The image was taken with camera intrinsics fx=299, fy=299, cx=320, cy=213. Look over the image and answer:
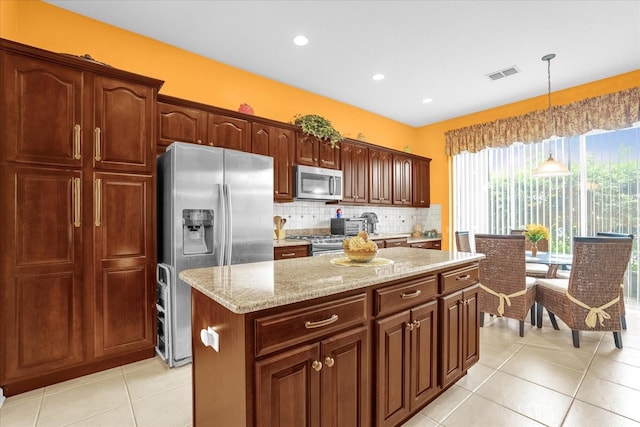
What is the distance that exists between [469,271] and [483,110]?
4193 mm

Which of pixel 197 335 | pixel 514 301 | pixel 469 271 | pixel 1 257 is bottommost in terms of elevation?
pixel 514 301

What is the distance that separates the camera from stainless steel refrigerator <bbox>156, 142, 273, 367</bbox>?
8.10 ft

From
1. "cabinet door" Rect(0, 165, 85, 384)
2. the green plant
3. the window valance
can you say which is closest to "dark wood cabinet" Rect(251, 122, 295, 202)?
the green plant

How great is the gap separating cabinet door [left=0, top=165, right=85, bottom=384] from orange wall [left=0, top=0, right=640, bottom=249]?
1.24 m

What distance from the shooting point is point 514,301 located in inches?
118

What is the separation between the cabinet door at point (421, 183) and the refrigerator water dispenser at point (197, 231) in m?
4.23

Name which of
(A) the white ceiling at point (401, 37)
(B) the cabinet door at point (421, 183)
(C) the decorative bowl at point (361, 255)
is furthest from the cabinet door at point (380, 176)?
(C) the decorative bowl at point (361, 255)

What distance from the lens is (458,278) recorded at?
2.03 m

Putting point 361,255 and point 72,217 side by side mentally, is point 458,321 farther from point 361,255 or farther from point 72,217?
point 72,217

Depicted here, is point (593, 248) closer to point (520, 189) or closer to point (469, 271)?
point (469, 271)

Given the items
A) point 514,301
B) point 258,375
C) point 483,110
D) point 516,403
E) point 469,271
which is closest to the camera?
point 258,375

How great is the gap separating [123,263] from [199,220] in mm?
671

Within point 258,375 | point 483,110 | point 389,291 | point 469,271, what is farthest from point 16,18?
point 483,110

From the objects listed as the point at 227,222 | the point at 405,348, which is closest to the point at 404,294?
the point at 405,348
